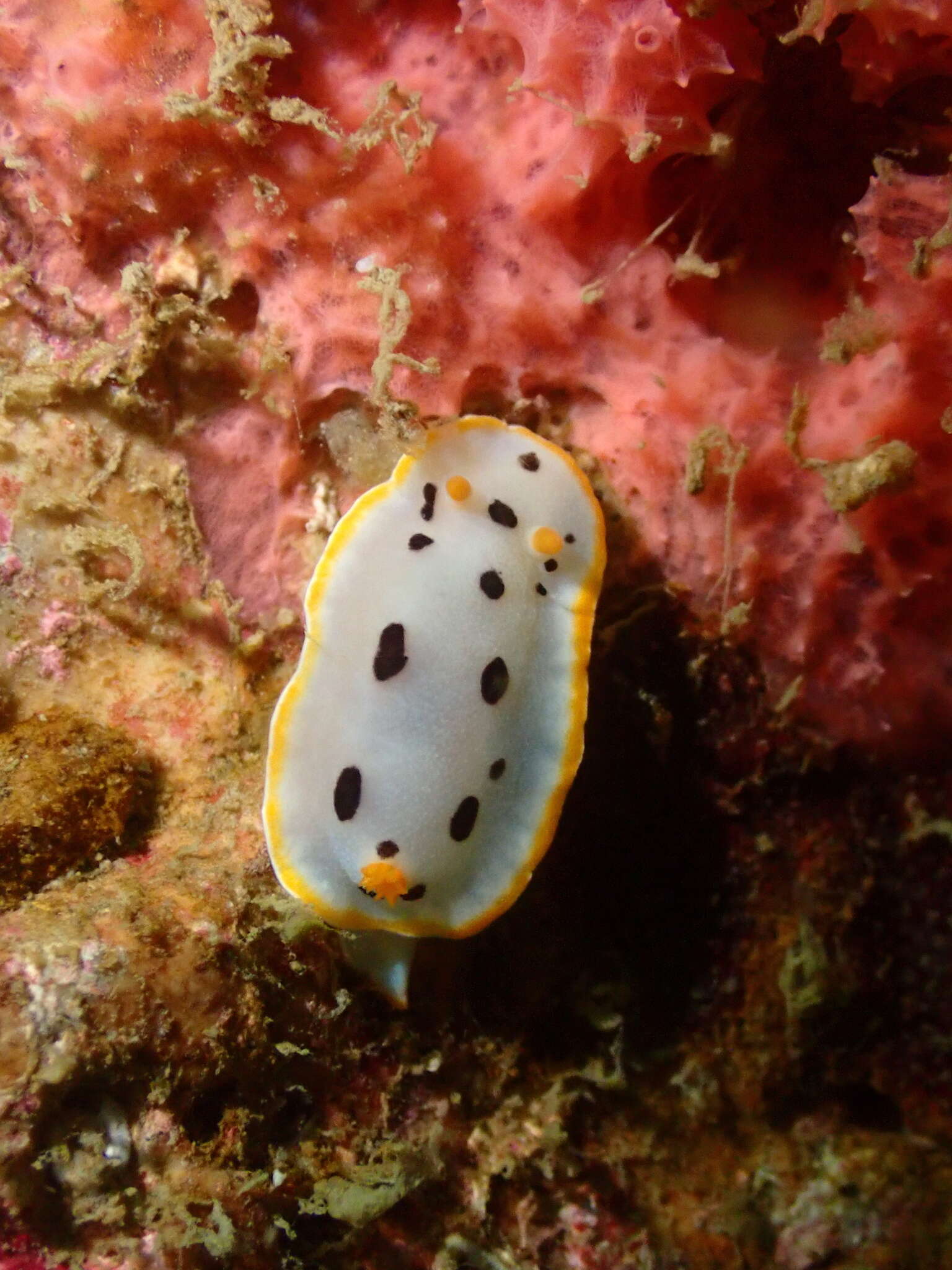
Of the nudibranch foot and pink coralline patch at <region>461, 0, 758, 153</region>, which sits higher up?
pink coralline patch at <region>461, 0, 758, 153</region>

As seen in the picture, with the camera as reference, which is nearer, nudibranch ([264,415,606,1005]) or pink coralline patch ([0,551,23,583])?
nudibranch ([264,415,606,1005])

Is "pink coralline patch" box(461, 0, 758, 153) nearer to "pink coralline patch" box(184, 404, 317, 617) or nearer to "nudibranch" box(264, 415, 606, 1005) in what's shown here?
"nudibranch" box(264, 415, 606, 1005)

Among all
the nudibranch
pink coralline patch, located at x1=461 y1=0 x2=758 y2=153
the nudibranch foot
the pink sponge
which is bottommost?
the nudibranch foot

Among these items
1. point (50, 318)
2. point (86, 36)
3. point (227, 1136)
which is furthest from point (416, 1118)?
point (86, 36)

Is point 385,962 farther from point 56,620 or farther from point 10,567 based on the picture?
point 10,567

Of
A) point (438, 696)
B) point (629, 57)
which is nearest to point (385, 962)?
point (438, 696)

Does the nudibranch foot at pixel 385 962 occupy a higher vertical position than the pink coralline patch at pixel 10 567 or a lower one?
lower

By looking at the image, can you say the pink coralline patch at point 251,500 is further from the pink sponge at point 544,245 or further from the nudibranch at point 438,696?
the nudibranch at point 438,696

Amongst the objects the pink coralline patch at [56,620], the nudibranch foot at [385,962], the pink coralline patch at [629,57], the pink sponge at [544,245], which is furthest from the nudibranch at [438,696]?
the pink coralline patch at [629,57]

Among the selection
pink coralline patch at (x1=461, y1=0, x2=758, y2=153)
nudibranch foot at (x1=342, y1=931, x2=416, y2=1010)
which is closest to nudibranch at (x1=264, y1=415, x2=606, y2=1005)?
nudibranch foot at (x1=342, y1=931, x2=416, y2=1010)
